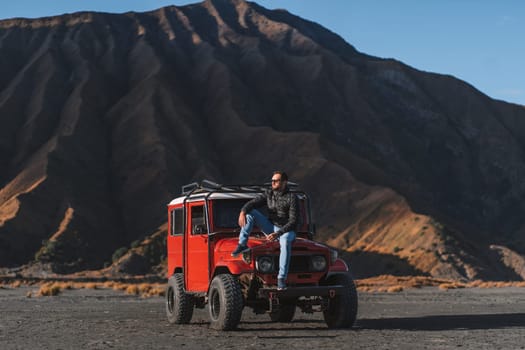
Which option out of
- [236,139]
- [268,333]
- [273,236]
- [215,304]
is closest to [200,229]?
[215,304]

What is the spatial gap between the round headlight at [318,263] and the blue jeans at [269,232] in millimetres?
629

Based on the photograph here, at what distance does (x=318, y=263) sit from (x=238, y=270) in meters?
1.52

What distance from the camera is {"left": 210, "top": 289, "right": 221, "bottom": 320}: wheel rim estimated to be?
15.8 m

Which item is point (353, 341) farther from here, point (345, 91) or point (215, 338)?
point (345, 91)

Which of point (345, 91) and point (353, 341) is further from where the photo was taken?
point (345, 91)

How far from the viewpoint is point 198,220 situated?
17.5m

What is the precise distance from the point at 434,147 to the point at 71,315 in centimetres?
11317

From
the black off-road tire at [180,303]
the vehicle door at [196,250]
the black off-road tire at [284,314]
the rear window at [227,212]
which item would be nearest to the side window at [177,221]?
the vehicle door at [196,250]

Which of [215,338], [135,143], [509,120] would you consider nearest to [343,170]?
[135,143]

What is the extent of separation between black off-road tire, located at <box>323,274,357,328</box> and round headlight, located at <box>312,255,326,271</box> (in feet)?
1.75

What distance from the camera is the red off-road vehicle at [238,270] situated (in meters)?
15.2

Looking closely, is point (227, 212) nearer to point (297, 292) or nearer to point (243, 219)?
point (243, 219)

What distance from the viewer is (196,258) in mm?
17344

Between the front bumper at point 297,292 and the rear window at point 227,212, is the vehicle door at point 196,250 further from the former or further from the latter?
the front bumper at point 297,292
